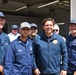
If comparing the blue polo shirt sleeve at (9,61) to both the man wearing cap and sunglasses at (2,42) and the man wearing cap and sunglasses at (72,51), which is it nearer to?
the man wearing cap and sunglasses at (2,42)

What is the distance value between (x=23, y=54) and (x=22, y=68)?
0.19 m

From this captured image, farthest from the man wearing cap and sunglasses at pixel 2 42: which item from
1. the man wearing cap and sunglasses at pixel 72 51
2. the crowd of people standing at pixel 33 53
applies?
the man wearing cap and sunglasses at pixel 72 51

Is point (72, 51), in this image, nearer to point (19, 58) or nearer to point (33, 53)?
point (33, 53)

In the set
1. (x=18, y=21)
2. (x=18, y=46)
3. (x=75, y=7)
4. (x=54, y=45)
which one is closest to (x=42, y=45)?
(x=54, y=45)

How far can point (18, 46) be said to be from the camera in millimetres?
2777

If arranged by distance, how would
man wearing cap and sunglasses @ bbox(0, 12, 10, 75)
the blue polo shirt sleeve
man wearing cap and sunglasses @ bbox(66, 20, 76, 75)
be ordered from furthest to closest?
man wearing cap and sunglasses @ bbox(66, 20, 76, 75), man wearing cap and sunglasses @ bbox(0, 12, 10, 75), the blue polo shirt sleeve

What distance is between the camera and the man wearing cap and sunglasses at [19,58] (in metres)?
2.73

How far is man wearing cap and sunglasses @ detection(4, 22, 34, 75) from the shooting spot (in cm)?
273

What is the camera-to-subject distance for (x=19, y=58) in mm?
2750

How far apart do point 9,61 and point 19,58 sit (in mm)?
135

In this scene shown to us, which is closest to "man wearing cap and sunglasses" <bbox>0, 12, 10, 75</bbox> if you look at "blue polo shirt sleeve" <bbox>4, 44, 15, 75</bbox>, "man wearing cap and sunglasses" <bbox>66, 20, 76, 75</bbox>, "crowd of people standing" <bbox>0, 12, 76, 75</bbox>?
"crowd of people standing" <bbox>0, 12, 76, 75</bbox>

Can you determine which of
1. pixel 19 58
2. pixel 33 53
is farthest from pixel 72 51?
pixel 19 58

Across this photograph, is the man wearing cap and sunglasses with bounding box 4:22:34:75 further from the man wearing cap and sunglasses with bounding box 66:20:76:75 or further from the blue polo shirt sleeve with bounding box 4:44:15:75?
the man wearing cap and sunglasses with bounding box 66:20:76:75

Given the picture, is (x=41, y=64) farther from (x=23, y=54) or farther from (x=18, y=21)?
(x=18, y=21)
